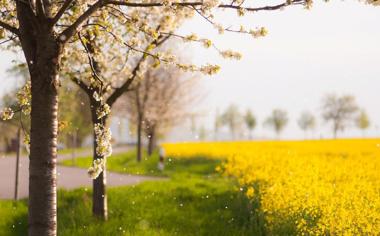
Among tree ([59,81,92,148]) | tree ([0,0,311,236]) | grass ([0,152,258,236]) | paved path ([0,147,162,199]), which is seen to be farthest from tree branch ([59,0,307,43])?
paved path ([0,147,162,199])

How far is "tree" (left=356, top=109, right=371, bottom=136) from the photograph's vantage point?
10080 cm

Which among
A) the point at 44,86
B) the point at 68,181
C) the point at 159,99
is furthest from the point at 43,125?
the point at 159,99

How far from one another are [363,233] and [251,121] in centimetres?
10675

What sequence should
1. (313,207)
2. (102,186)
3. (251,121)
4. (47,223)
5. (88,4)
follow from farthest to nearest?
(251,121) < (102,186) < (313,207) < (88,4) < (47,223)

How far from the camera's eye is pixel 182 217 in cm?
1220

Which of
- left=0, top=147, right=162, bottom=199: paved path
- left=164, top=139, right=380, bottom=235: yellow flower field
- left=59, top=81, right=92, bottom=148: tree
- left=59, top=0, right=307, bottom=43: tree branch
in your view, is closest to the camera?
left=59, top=0, right=307, bottom=43: tree branch

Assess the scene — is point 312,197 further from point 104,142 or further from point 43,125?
point 43,125

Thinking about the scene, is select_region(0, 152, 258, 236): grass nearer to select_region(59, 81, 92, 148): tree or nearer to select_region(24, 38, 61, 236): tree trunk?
select_region(59, 81, 92, 148): tree

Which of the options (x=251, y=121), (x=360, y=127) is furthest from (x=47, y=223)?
(x=251, y=121)

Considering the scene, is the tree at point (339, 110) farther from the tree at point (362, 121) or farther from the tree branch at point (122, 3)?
the tree branch at point (122, 3)

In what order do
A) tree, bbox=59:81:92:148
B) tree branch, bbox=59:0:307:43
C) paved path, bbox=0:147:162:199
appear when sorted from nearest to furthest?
tree branch, bbox=59:0:307:43 → tree, bbox=59:81:92:148 → paved path, bbox=0:147:162:199

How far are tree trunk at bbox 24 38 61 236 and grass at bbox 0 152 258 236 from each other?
410cm

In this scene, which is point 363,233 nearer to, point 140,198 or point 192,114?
point 140,198

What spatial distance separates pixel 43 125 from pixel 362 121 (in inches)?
3959
